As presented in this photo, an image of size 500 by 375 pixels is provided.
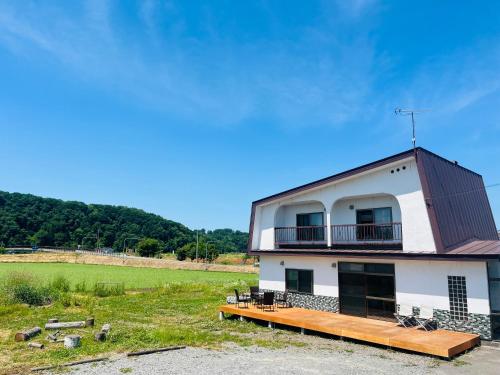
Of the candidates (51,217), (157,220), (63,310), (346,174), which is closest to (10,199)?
(51,217)

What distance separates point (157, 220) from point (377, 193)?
11823 centimetres

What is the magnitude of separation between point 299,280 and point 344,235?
289 cm

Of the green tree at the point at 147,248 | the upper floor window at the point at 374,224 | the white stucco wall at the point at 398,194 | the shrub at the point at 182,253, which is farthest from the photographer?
the green tree at the point at 147,248

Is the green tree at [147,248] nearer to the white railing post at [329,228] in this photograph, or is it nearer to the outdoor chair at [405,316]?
the white railing post at [329,228]

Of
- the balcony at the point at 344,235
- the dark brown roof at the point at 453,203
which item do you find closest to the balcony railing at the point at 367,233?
the balcony at the point at 344,235

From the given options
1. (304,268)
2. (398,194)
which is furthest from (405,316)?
(304,268)

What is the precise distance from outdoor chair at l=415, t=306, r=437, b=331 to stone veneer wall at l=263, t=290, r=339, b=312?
3.47m

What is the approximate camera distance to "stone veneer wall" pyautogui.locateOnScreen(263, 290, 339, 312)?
1531 centimetres

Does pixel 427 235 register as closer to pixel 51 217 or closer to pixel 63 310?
pixel 63 310

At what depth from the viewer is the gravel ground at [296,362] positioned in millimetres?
8500

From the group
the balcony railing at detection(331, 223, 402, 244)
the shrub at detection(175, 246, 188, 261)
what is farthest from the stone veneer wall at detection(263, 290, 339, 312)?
the shrub at detection(175, 246, 188, 261)

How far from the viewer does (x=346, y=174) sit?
15.4 m

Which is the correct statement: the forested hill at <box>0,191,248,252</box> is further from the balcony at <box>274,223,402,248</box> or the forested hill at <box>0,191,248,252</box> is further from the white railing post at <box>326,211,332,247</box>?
the white railing post at <box>326,211,332,247</box>

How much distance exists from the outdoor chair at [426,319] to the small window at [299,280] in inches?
192
